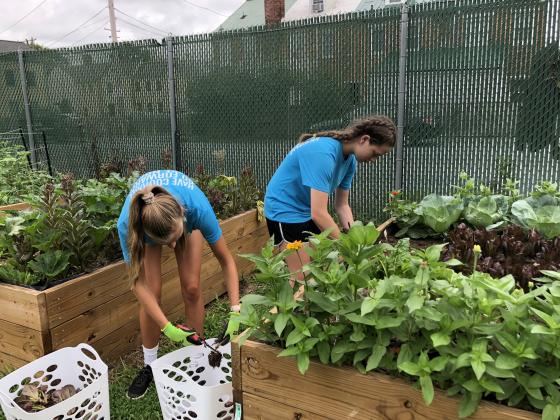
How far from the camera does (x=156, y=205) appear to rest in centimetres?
226

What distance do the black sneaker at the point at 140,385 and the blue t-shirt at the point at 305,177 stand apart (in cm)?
134

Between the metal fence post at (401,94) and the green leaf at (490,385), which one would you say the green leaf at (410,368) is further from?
the metal fence post at (401,94)

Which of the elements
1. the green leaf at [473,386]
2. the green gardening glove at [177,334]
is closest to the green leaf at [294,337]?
the green leaf at [473,386]

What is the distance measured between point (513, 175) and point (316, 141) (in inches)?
141

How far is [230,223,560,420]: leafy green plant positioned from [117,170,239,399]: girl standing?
0.76 m

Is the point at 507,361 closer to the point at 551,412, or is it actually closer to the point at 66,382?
the point at 551,412

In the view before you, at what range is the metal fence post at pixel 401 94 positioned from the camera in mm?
5484

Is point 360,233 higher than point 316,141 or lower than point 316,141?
lower

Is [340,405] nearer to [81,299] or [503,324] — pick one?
[503,324]

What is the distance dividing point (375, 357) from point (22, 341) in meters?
2.47

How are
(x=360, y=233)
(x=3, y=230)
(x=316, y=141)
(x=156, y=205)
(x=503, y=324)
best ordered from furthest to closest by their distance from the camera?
(x=3, y=230) < (x=316, y=141) < (x=156, y=205) < (x=360, y=233) < (x=503, y=324)

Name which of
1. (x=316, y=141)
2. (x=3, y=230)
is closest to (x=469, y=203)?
(x=316, y=141)

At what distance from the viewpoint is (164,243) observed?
240cm

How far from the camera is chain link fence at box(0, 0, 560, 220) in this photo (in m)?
5.20
